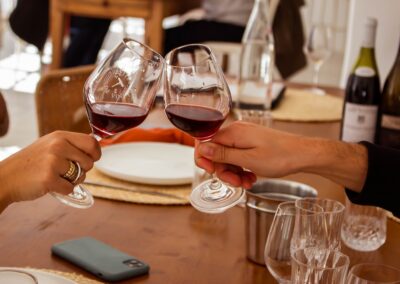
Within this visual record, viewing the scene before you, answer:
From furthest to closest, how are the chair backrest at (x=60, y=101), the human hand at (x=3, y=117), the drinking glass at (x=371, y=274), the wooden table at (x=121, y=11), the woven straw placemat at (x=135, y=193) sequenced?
the wooden table at (x=121, y=11) < the chair backrest at (x=60, y=101) < the human hand at (x=3, y=117) < the woven straw placemat at (x=135, y=193) < the drinking glass at (x=371, y=274)

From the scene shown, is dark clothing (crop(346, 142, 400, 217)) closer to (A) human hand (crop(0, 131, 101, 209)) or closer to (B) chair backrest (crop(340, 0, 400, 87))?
(A) human hand (crop(0, 131, 101, 209))

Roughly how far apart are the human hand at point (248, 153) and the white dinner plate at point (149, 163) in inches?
9.5

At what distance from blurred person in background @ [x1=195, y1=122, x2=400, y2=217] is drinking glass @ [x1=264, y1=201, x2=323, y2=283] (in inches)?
5.5

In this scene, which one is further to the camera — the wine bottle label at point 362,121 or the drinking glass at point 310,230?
the wine bottle label at point 362,121

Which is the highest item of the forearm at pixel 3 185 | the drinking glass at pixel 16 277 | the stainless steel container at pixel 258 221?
the forearm at pixel 3 185

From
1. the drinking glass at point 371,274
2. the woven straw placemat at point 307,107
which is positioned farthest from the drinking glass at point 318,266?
the woven straw placemat at point 307,107

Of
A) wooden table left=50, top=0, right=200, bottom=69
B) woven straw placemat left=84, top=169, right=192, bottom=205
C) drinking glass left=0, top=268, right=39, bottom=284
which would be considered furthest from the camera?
wooden table left=50, top=0, right=200, bottom=69

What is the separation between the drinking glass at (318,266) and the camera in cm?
74

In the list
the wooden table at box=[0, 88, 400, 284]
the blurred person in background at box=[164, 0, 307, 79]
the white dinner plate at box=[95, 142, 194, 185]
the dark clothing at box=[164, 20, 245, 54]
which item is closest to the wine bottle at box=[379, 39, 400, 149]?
the wooden table at box=[0, 88, 400, 284]

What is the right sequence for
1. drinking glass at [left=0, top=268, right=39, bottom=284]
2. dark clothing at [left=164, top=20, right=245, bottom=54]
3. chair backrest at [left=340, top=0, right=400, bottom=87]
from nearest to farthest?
drinking glass at [left=0, top=268, right=39, bottom=284] < chair backrest at [left=340, top=0, right=400, bottom=87] < dark clothing at [left=164, top=20, right=245, bottom=54]

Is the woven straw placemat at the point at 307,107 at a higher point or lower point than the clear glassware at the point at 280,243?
lower

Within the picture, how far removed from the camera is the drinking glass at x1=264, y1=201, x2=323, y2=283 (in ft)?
2.78

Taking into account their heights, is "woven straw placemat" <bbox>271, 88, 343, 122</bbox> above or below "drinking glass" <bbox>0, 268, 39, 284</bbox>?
below

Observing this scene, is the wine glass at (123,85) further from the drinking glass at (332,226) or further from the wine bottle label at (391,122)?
the wine bottle label at (391,122)
